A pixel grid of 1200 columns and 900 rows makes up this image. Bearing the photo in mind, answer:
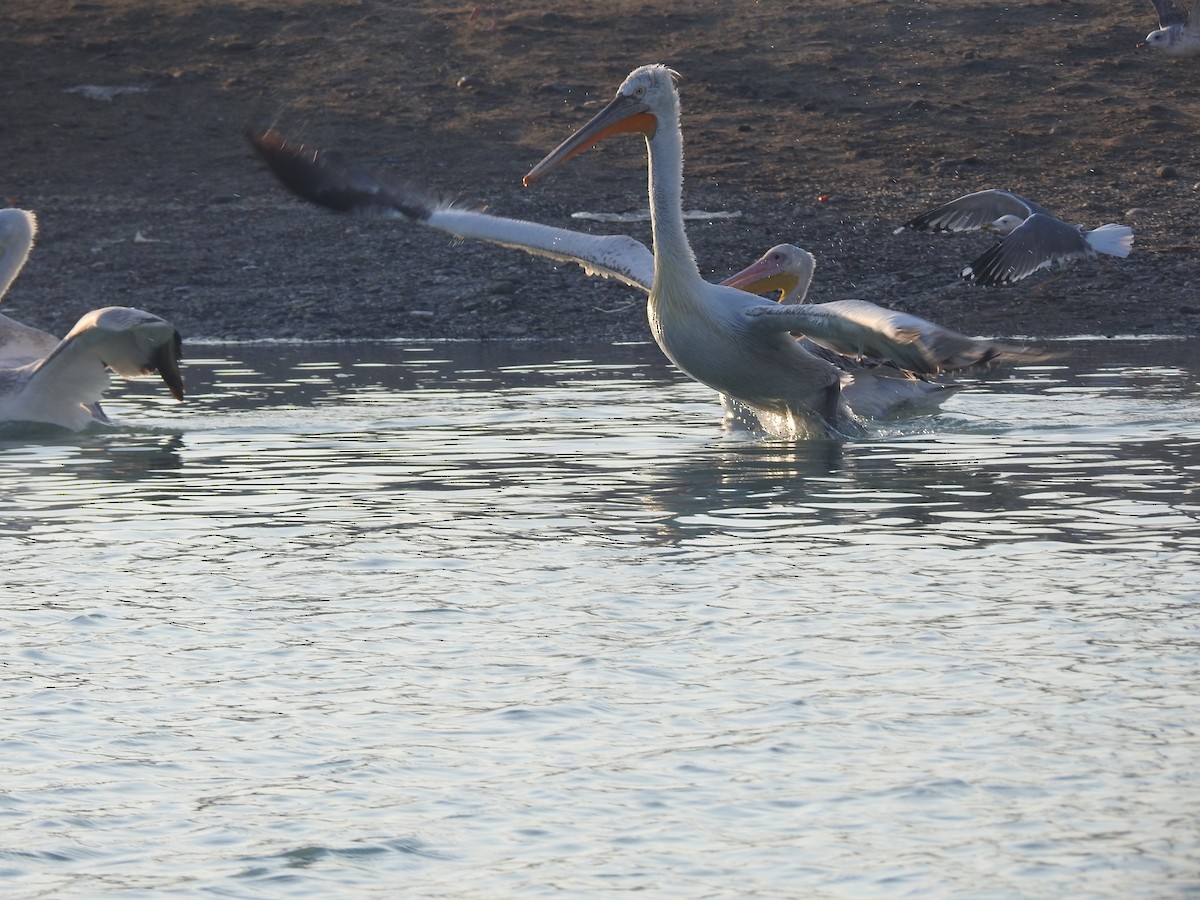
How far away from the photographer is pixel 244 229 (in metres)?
18.3

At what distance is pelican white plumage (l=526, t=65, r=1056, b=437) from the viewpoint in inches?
353

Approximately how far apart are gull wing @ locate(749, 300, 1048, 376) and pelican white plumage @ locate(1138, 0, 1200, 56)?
14875 millimetres

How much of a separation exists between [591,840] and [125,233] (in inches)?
609

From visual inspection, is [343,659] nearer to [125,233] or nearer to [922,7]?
[125,233]

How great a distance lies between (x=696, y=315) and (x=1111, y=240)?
5.24m

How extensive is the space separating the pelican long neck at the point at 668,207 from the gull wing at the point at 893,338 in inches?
19.8

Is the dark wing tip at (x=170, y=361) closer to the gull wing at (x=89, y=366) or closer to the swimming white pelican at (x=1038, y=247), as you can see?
the gull wing at (x=89, y=366)

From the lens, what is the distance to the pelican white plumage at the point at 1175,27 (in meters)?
22.0

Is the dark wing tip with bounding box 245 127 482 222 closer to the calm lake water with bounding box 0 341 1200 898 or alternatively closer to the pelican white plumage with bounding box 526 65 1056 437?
the pelican white plumage with bounding box 526 65 1056 437

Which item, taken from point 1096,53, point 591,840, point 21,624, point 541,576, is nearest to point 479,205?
point 541,576

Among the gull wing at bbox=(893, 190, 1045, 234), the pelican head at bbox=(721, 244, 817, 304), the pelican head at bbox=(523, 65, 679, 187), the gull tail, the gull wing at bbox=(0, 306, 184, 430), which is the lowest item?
the gull wing at bbox=(0, 306, 184, 430)

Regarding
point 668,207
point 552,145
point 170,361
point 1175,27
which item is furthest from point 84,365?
point 1175,27

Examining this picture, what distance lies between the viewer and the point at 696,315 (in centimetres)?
896

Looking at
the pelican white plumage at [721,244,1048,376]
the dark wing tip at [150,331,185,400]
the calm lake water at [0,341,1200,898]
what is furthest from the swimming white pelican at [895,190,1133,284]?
the dark wing tip at [150,331,185,400]
